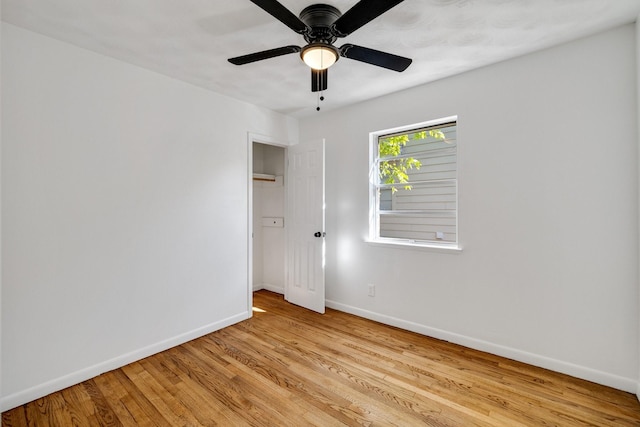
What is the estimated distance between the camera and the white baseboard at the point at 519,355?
6.98 ft

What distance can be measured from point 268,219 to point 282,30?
297 centimetres

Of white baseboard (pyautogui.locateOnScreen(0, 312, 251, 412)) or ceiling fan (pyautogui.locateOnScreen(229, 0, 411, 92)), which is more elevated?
ceiling fan (pyautogui.locateOnScreen(229, 0, 411, 92))

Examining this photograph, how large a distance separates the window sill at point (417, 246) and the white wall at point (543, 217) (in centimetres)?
5

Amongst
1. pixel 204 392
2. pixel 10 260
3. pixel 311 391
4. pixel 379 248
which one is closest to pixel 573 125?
pixel 379 248

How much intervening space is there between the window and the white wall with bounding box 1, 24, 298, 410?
1716 millimetres

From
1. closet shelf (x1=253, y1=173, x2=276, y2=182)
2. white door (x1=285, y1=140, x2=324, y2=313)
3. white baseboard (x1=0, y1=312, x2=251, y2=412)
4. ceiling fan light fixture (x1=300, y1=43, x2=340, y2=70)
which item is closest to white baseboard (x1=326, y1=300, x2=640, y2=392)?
white door (x1=285, y1=140, x2=324, y2=313)

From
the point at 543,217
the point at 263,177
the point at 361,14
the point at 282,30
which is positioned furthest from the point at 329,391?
the point at 263,177

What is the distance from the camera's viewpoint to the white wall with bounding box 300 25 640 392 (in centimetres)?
211

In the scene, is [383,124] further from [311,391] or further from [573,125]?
[311,391]

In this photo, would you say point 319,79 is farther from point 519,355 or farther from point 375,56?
point 519,355

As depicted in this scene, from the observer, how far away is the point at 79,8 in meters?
1.83

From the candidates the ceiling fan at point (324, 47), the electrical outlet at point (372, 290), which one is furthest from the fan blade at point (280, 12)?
the electrical outlet at point (372, 290)

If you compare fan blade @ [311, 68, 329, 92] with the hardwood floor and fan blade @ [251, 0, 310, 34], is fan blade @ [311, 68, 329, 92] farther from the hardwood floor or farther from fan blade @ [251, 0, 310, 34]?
the hardwood floor

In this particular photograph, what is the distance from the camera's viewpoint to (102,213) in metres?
2.38
